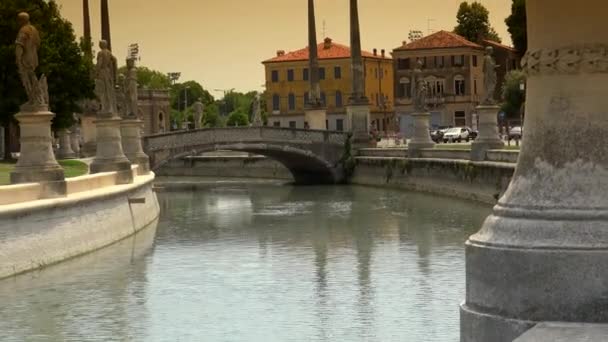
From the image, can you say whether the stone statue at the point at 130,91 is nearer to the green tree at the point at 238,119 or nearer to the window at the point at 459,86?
the window at the point at 459,86

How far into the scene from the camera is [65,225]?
25.2 meters

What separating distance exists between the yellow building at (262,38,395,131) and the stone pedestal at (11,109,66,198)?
92.8 metres

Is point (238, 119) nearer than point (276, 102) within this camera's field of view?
No

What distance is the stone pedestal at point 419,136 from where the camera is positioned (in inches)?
2008

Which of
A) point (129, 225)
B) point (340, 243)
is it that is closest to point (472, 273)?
point (340, 243)

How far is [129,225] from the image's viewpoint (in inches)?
1254

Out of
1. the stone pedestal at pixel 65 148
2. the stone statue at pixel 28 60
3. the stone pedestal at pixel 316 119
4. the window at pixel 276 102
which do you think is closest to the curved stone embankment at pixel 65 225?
the stone statue at pixel 28 60

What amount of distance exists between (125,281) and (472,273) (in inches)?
565

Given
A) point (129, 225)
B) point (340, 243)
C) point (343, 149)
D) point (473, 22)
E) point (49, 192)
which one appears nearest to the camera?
point (49, 192)

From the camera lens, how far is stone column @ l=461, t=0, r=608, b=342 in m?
8.79

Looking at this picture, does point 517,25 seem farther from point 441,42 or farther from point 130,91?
point 130,91

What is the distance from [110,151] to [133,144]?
6.73 meters

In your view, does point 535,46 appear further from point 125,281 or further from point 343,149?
point 343,149

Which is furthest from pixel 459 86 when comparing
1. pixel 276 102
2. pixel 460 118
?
pixel 276 102
